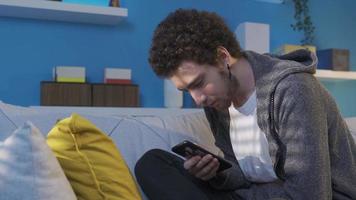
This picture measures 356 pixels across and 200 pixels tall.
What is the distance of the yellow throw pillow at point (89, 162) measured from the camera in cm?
101

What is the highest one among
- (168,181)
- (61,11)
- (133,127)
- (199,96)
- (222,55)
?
(61,11)

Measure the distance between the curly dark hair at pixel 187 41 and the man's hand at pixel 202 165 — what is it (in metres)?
0.24

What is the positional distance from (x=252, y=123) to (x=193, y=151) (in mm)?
191

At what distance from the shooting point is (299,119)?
1000mm

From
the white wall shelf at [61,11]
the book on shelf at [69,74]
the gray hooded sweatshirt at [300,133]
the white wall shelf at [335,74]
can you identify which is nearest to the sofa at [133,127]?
the gray hooded sweatshirt at [300,133]

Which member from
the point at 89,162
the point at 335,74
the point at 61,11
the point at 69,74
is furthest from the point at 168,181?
the point at 335,74

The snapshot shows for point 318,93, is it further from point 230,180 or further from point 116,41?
point 116,41

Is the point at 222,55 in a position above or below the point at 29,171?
above

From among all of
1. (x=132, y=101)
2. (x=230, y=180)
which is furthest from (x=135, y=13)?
(x=230, y=180)

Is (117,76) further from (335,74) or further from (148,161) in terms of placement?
(335,74)

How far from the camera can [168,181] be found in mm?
1136

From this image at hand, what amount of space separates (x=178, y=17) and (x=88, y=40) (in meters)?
1.15

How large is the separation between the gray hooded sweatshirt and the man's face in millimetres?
92

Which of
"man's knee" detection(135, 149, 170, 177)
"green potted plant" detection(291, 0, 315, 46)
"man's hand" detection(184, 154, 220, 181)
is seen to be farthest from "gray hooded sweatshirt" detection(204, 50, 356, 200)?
"green potted plant" detection(291, 0, 315, 46)
